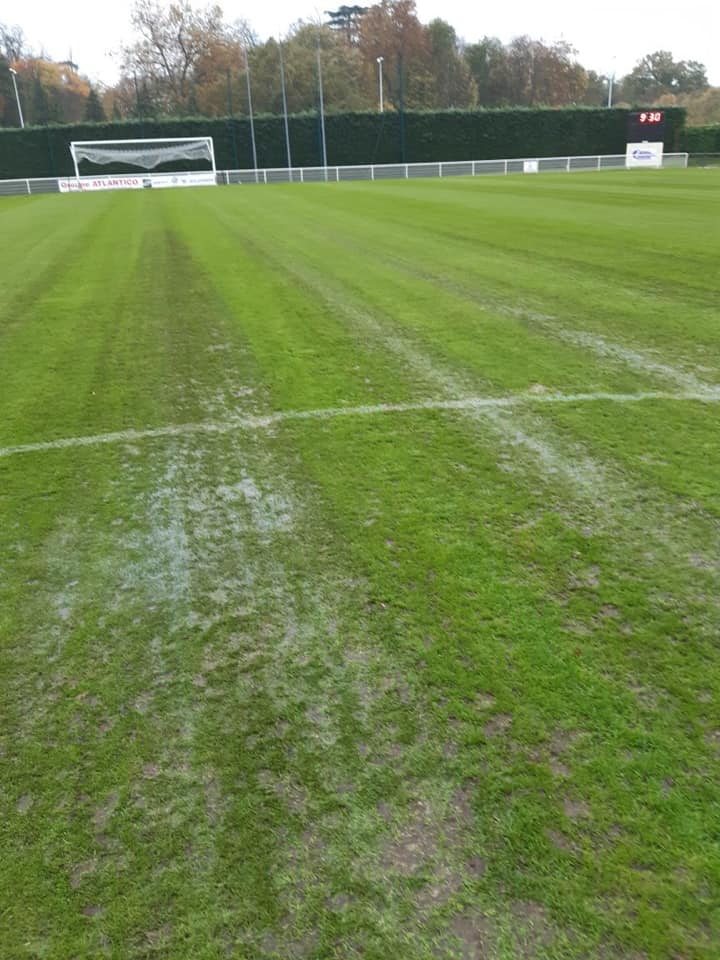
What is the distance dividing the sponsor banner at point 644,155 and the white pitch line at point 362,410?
41.4 metres

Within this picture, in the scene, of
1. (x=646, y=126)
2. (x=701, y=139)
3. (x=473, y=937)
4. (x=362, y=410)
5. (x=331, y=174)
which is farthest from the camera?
(x=701, y=139)

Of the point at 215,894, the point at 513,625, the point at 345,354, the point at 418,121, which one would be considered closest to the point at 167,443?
the point at 345,354

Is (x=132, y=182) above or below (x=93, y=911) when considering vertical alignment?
above

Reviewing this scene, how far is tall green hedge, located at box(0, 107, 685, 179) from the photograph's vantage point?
139 feet

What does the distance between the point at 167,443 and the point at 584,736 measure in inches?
121

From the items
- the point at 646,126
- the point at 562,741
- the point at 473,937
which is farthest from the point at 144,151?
the point at 473,937

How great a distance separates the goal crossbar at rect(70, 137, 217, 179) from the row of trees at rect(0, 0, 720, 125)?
1813 centimetres

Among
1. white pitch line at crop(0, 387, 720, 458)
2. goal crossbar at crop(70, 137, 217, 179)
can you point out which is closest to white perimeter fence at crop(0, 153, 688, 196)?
goal crossbar at crop(70, 137, 217, 179)

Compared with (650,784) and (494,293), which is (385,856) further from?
(494,293)

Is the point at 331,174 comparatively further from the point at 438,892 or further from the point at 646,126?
the point at 438,892

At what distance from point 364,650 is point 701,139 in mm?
49609

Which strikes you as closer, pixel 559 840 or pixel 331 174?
pixel 559 840

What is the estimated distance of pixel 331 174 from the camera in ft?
132

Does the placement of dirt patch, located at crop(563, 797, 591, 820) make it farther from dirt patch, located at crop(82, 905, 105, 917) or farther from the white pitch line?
the white pitch line
